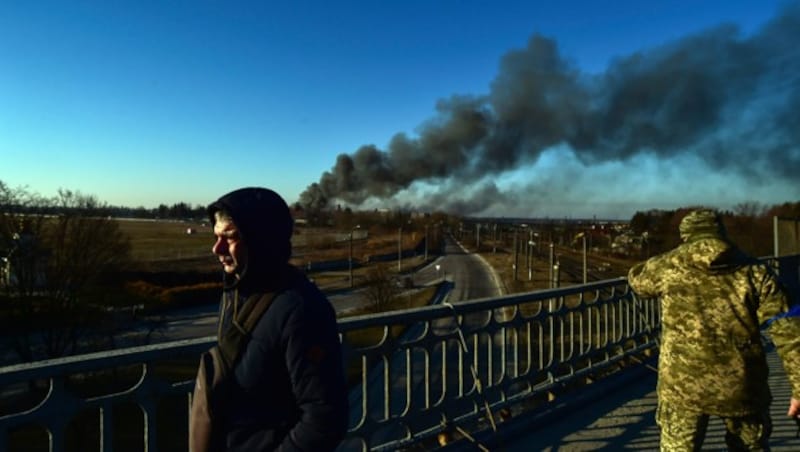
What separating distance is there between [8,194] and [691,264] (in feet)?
109

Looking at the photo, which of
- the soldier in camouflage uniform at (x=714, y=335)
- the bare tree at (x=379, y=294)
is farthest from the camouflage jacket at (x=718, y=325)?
the bare tree at (x=379, y=294)

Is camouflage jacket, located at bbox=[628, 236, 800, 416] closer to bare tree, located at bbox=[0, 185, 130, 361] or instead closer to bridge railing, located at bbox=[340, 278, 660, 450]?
bridge railing, located at bbox=[340, 278, 660, 450]

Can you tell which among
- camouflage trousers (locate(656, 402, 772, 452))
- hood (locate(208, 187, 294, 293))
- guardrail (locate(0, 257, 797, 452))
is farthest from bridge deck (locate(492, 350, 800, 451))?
hood (locate(208, 187, 294, 293))

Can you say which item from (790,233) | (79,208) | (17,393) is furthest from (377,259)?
(790,233)

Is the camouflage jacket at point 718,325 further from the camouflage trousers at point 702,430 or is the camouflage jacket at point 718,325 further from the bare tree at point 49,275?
the bare tree at point 49,275

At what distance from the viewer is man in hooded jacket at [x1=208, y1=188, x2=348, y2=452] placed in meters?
1.64

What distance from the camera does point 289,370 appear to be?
5.43 ft

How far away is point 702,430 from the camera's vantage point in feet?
9.50

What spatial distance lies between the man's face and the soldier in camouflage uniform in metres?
2.26

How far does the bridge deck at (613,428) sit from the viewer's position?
4.19 meters

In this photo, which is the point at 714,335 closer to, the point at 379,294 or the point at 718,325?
the point at 718,325

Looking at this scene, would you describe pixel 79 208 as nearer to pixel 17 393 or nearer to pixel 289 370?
pixel 17 393

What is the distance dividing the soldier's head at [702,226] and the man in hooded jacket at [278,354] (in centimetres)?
209

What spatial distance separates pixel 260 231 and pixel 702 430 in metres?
2.59
